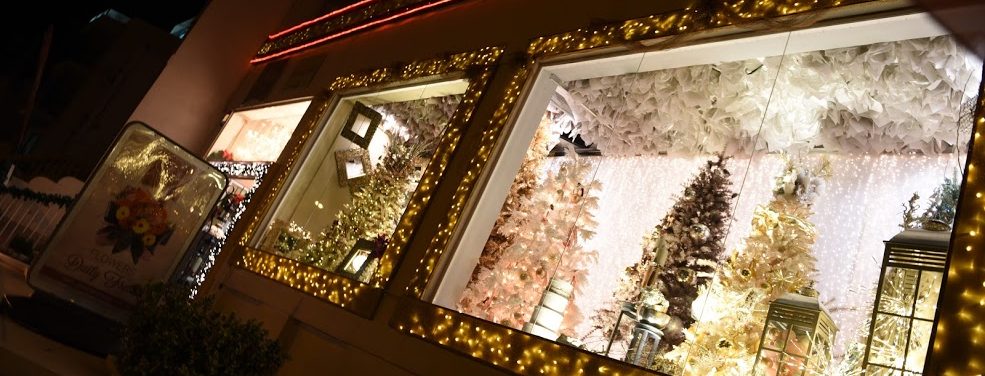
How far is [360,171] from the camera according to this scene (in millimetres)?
6676

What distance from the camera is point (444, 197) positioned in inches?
183

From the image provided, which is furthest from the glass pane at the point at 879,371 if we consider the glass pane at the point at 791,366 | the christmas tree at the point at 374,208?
the christmas tree at the point at 374,208

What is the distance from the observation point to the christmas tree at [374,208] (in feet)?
18.7

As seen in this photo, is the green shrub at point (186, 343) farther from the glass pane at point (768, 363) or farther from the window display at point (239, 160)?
the window display at point (239, 160)

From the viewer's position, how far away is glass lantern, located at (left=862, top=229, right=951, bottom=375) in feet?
8.43

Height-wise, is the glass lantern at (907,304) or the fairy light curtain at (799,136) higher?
the fairy light curtain at (799,136)

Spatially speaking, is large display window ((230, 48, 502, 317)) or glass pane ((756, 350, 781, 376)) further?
large display window ((230, 48, 502, 317))

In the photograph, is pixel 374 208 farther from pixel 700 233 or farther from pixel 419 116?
pixel 700 233

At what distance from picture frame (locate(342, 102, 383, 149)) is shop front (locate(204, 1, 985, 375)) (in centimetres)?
3

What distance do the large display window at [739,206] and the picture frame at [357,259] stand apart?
0.93 m

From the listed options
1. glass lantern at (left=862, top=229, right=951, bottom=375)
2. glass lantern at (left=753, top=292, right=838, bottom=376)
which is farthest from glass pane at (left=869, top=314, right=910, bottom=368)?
glass lantern at (left=753, top=292, right=838, bottom=376)

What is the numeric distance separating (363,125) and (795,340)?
16.1 ft

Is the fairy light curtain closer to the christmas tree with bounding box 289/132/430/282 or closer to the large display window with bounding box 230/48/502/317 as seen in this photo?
the large display window with bounding box 230/48/502/317

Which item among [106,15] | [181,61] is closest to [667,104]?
[181,61]
